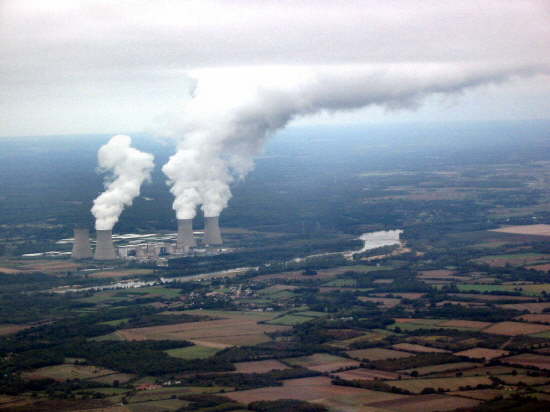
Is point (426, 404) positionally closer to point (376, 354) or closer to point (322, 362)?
point (322, 362)

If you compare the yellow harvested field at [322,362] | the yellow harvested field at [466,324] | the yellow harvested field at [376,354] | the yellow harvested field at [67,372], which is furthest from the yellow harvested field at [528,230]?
the yellow harvested field at [67,372]

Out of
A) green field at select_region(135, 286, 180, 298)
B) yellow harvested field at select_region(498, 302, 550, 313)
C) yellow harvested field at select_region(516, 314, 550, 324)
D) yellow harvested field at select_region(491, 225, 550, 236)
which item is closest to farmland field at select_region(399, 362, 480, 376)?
yellow harvested field at select_region(516, 314, 550, 324)

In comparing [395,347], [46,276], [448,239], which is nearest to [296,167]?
[448,239]

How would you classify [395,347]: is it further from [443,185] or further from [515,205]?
[443,185]

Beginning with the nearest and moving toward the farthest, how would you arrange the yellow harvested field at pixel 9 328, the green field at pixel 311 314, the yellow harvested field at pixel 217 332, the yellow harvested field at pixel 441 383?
the yellow harvested field at pixel 441 383 < the yellow harvested field at pixel 217 332 < the yellow harvested field at pixel 9 328 < the green field at pixel 311 314

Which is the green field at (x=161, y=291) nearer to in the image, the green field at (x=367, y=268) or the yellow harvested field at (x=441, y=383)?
the green field at (x=367, y=268)
